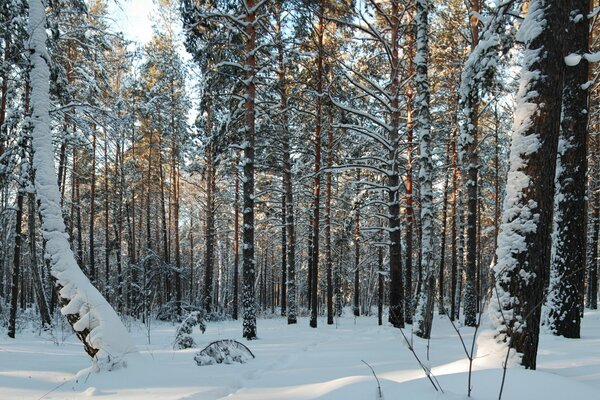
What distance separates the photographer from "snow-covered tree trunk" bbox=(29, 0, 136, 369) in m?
4.89

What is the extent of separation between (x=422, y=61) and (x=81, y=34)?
7.21 meters

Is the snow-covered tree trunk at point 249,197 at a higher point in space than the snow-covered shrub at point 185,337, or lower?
higher

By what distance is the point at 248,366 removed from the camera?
17.4 ft

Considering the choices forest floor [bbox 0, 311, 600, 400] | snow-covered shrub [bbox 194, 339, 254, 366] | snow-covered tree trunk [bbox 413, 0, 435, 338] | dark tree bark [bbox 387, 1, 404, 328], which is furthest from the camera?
dark tree bark [bbox 387, 1, 404, 328]

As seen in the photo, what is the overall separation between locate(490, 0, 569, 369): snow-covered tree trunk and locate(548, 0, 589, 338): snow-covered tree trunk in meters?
3.82

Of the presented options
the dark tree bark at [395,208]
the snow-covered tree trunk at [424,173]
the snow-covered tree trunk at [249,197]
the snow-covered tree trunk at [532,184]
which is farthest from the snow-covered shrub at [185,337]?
the snow-covered tree trunk at [532,184]

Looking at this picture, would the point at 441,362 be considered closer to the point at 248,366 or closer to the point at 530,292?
the point at 530,292

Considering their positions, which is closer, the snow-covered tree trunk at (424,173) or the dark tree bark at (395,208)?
the snow-covered tree trunk at (424,173)

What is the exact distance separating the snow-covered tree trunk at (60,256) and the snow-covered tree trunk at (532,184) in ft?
14.9

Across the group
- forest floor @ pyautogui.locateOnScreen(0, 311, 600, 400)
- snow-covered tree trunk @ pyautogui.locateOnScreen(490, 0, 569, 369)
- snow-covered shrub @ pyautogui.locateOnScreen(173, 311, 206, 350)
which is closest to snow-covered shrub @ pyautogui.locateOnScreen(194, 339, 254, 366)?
forest floor @ pyautogui.locateOnScreen(0, 311, 600, 400)

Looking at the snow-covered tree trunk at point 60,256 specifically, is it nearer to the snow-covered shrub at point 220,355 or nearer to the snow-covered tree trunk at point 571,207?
the snow-covered shrub at point 220,355

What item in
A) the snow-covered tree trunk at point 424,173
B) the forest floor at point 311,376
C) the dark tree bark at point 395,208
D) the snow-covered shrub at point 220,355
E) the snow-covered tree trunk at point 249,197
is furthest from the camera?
the dark tree bark at point 395,208

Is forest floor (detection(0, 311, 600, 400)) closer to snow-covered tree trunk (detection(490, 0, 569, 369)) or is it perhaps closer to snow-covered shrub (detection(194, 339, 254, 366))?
snow-covered shrub (detection(194, 339, 254, 366))

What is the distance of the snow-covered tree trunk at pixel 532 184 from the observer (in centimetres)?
362
